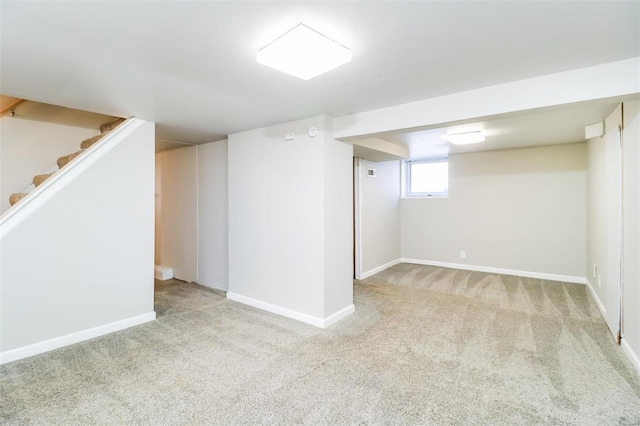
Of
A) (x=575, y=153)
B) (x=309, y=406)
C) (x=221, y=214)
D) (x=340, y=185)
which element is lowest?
(x=309, y=406)

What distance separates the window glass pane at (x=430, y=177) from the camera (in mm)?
6031

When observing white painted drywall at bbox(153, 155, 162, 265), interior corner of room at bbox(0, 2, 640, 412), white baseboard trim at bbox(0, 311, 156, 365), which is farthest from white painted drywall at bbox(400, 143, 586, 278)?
white baseboard trim at bbox(0, 311, 156, 365)

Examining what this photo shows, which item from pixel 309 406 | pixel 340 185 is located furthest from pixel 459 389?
pixel 340 185

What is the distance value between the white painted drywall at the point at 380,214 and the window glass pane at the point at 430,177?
1.34ft

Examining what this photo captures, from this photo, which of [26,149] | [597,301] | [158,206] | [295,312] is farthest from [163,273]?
[597,301]

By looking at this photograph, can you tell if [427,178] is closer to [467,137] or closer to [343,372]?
[467,137]

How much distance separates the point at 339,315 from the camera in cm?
334

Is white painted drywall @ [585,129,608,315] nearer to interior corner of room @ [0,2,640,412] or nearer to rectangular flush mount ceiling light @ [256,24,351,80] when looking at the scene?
interior corner of room @ [0,2,640,412]

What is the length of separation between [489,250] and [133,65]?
571 cm

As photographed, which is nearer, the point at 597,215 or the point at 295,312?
the point at 295,312

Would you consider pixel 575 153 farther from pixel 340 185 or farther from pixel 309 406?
pixel 309 406

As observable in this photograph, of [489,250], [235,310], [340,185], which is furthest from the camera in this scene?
[489,250]

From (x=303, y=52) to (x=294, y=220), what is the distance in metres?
1.97

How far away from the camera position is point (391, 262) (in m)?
6.04
